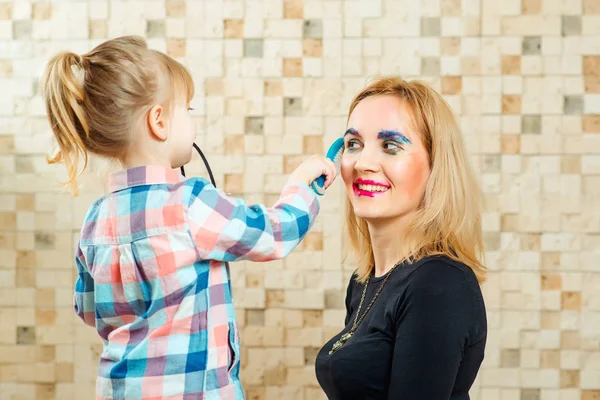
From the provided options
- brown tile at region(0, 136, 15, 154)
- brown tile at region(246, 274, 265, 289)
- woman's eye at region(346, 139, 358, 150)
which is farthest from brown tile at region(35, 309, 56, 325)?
woman's eye at region(346, 139, 358, 150)

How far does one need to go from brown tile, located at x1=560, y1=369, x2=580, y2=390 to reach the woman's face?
99 cm

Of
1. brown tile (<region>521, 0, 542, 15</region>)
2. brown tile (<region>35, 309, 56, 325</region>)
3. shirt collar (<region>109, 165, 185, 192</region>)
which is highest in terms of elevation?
brown tile (<region>521, 0, 542, 15</region>)

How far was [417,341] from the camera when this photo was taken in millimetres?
1203

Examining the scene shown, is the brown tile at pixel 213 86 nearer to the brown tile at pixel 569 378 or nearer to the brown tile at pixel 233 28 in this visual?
the brown tile at pixel 233 28

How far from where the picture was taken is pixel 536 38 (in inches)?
80.8

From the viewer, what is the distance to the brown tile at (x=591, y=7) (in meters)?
2.04

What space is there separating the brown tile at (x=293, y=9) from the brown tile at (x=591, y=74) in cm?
78

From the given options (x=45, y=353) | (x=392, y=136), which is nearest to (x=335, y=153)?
(x=392, y=136)

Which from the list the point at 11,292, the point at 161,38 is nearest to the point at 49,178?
the point at 11,292

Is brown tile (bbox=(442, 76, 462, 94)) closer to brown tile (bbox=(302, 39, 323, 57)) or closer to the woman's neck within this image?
brown tile (bbox=(302, 39, 323, 57))

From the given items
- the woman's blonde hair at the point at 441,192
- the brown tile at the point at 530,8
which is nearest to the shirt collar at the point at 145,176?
the woman's blonde hair at the point at 441,192

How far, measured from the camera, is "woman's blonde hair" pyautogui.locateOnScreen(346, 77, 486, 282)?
1350mm

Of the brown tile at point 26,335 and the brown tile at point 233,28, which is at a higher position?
the brown tile at point 233,28

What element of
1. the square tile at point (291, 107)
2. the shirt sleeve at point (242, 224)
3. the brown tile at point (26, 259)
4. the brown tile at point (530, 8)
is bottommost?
the brown tile at point (26, 259)
